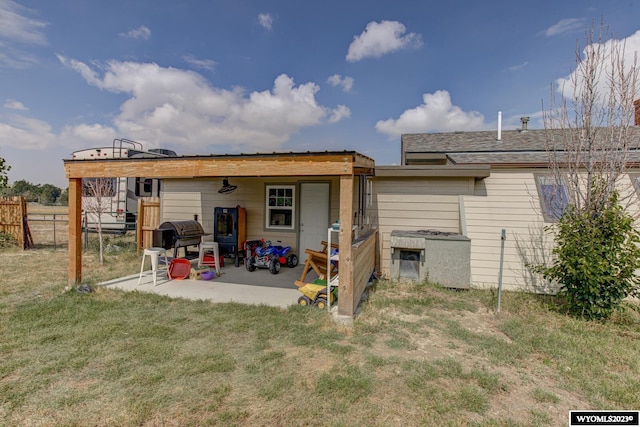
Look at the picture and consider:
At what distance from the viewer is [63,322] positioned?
11.6ft

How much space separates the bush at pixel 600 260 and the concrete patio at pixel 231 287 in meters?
3.89

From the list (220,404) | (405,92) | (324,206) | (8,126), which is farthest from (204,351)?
(8,126)

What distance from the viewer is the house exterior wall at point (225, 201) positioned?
7.16 m

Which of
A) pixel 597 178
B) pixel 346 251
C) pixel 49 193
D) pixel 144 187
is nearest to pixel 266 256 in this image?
pixel 346 251

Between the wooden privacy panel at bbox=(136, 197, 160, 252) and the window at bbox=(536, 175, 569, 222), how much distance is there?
939 cm

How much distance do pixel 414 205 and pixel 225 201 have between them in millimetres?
4718

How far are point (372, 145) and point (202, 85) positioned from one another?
859 cm

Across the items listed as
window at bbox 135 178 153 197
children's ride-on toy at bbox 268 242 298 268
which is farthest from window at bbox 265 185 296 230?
window at bbox 135 178 153 197

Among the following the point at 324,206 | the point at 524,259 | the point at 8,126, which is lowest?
the point at 524,259

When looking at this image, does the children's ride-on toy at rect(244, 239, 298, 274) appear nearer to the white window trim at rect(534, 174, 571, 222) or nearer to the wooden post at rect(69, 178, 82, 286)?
the wooden post at rect(69, 178, 82, 286)

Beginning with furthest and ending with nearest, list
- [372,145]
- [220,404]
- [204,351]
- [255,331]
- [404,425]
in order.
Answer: [372,145] < [255,331] < [204,351] < [220,404] < [404,425]

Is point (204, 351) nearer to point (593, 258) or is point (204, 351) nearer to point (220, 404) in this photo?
point (220, 404)

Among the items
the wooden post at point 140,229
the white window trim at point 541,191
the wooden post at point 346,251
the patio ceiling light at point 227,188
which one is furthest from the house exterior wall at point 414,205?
the wooden post at point 140,229

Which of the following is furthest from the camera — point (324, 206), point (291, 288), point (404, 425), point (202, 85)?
point (202, 85)
